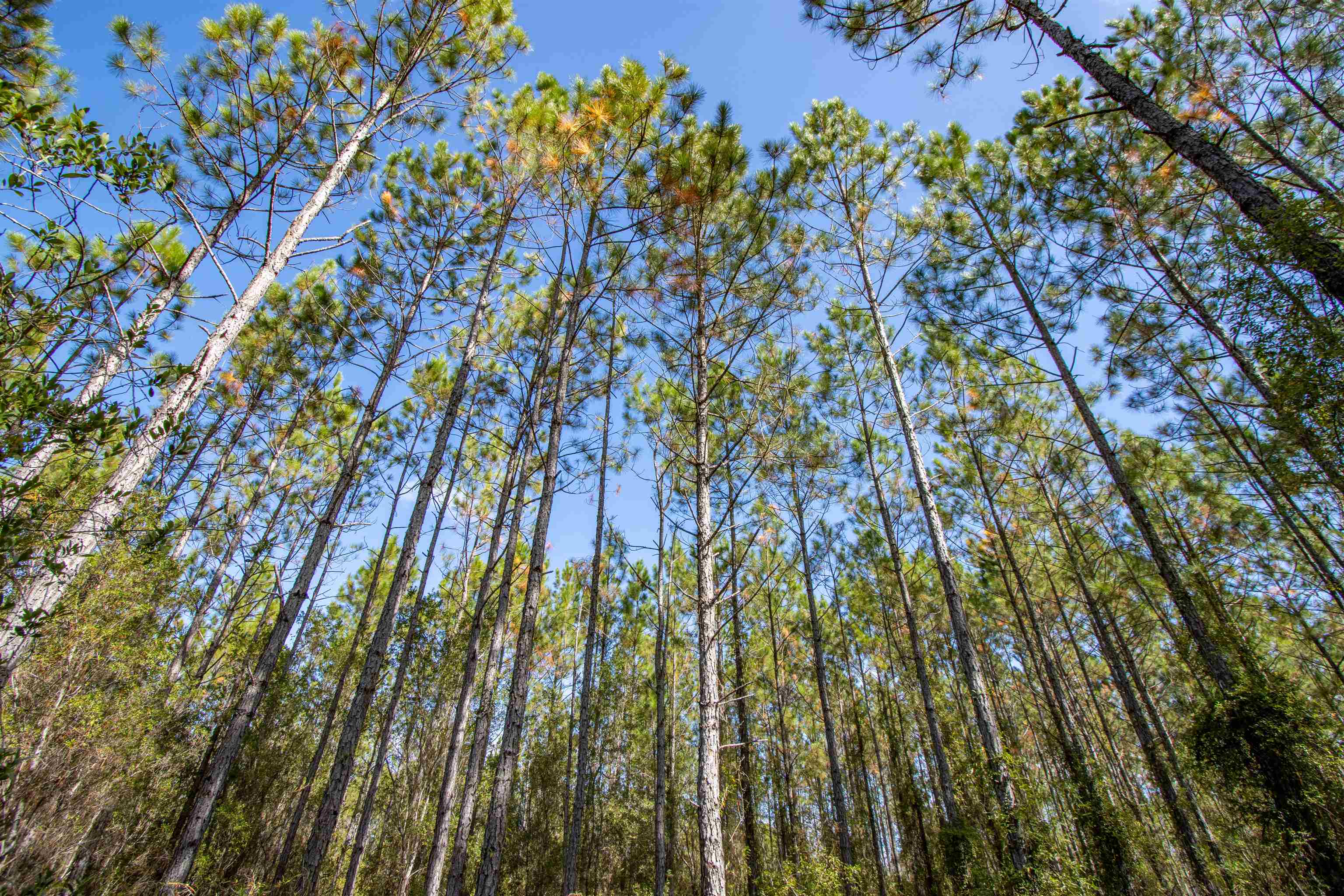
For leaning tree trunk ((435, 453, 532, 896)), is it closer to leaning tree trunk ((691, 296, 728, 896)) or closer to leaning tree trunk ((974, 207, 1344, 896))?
leaning tree trunk ((691, 296, 728, 896))

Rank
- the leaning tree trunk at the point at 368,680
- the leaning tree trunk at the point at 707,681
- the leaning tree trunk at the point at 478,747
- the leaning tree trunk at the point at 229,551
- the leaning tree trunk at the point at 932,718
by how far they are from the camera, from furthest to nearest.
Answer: the leaning tree trunk at the point at 229,551 → the leaning tree trunk at the point at 932,718 → the leaning tree trunk at the point at 478,747 → the leaning tree trunk at the point at 368,680 → the leaning tree trunk at the point at 707,681

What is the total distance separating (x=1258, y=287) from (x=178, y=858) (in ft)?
28.7

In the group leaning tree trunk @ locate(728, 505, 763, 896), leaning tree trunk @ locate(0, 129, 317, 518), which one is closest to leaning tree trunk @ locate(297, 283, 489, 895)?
leaning tree trunk @ locate(0, 129, 317, 518)

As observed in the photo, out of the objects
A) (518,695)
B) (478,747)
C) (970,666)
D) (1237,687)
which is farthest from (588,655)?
(1237,687)

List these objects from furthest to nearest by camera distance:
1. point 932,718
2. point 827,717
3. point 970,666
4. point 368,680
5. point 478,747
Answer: point 827,717
point 932,718
point 478,747
point 970,666
point 368,680

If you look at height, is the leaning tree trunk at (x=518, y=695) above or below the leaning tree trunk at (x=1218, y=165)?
below

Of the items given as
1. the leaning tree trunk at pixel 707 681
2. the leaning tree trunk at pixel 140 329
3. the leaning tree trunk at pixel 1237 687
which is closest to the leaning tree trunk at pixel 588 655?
the leaning tree trunk at pixel 707 681

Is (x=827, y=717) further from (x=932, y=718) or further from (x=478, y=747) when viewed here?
(x=478, y=747)

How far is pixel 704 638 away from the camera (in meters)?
4.02

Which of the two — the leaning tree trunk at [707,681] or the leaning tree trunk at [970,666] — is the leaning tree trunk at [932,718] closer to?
the leaning tree trunk at [970,666]

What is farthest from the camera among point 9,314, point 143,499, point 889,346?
point 889,346

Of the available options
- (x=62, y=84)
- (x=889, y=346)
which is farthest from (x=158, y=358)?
(x=889, y=346)

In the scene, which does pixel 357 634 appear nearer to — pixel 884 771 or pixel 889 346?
pixel 889 346

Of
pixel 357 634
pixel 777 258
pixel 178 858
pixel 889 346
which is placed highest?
pixel 889 346
